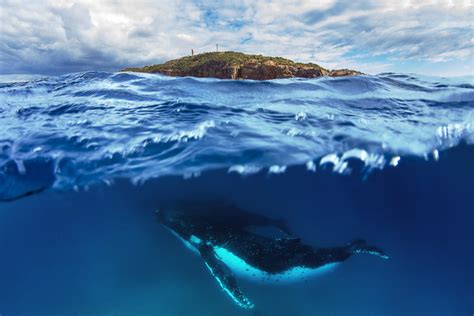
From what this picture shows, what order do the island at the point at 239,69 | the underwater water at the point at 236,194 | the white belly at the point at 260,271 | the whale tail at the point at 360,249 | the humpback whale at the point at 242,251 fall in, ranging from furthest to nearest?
the island at the point at 239,69 → the underwater water at the point at 236,194 → the whale tail at the point at 360,249 → the white belly at the point at 260,271 → the humpback whale at the point at 242,251

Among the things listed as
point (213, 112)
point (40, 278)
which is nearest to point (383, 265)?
point (213, 112)

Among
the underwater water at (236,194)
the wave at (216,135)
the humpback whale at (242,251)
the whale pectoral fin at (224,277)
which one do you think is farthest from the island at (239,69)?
the whale pectoral fin at (224,277)

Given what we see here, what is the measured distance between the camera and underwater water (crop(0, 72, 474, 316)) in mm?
10781

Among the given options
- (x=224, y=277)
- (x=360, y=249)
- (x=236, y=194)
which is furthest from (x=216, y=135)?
(x=360, y=249)

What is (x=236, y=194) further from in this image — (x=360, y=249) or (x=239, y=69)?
(x=239, y=69)

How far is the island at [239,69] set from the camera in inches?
2280

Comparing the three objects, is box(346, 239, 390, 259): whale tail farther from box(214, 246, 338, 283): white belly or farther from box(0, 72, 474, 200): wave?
box(0, 72, 474, 200): wave

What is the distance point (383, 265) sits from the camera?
1176 centimetres

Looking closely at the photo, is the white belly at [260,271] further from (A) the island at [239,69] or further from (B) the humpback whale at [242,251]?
(A) the island at [239,69]

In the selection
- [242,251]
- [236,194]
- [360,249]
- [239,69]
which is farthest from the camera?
[239,69]

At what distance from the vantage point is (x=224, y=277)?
941cm

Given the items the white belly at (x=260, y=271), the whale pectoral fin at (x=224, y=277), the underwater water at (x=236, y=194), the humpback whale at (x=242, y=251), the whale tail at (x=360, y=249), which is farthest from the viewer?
the underwater water at (x=236, y=194)

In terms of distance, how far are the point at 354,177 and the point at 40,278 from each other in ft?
39.1

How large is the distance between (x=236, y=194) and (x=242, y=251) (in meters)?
3.72
